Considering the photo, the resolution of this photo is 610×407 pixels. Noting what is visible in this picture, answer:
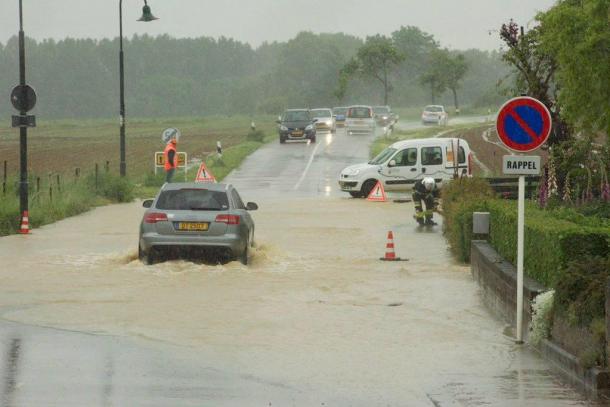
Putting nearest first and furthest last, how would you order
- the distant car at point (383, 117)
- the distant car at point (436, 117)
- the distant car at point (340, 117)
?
the distant car at point (383, 117) < the distant car at point (340, 117) < the distant car at point (436, 117)

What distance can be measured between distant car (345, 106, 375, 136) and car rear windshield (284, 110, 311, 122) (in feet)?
24.2

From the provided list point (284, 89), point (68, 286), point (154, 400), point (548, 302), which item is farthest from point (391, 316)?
point (284, 89)

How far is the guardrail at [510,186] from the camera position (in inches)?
1280

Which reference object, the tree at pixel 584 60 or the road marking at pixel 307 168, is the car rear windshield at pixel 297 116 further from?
the tree at pixel 584 60

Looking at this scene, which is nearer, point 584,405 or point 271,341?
point 584,405

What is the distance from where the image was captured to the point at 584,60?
3884 cm

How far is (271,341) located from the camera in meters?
14.1

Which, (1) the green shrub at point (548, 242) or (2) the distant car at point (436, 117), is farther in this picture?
(2) the distant car at point (436, 117)

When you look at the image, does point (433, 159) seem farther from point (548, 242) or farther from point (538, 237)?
point (548, 242)

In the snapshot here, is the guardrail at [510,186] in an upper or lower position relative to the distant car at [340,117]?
lower

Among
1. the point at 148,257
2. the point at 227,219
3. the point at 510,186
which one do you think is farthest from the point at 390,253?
the point at 510,186

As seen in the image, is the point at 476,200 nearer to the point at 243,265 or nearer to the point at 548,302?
the point at 243,265

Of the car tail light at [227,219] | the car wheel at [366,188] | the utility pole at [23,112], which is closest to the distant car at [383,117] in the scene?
the car wheel at [366,188]

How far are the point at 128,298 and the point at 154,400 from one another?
739cm
